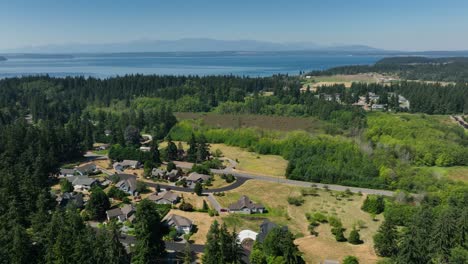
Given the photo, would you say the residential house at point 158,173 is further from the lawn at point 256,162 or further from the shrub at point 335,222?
the shrub at point 335,222

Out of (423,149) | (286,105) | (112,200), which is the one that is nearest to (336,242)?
(112,200)

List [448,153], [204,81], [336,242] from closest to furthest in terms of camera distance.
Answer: [336,242] → [448,153] → [204,81]

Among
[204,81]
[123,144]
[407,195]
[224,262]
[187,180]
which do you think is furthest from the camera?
[204,81]

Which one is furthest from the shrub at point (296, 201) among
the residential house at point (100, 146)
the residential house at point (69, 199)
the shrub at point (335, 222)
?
the residential house at point (100, 146)

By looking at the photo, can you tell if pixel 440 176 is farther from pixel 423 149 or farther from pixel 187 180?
pixel 187 180

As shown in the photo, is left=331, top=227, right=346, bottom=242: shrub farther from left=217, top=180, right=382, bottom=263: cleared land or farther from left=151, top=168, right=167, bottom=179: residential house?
left=151, top=168, right=167, bottom=179: residential house

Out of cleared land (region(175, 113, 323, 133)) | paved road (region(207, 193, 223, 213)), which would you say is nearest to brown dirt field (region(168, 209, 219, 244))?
paved road (region(207, 193, 223, 213))

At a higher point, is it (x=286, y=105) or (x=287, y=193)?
(x=286, y=105)
